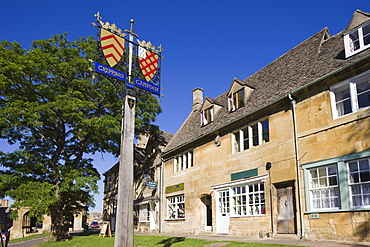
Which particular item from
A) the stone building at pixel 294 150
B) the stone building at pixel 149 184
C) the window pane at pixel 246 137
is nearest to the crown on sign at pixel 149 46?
the stone building at pixel 294 150

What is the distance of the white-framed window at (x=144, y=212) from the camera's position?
28.2m

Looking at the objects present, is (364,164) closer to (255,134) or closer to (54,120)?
(255,134)

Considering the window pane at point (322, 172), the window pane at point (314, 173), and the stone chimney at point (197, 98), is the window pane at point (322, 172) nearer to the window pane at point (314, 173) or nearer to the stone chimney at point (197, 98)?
the window pane at point (314, 173)

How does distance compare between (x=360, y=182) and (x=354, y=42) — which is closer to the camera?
(x=360, y=182)

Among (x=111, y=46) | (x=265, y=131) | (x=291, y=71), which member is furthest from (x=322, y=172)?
(x=111, y=46)

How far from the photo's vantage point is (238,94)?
19.5 m

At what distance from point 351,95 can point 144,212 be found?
2130 centimetres

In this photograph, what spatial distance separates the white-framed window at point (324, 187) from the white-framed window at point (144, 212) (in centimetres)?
1794

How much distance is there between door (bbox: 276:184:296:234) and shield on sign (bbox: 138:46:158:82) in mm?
7809

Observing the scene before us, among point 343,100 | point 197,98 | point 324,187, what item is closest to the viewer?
point 324,187

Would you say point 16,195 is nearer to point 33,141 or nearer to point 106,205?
point 33,141

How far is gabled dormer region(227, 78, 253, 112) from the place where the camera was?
18.8 m

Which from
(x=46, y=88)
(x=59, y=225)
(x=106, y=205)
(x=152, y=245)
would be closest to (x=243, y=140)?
(x=152, y=245)

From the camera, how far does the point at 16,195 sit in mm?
20656
